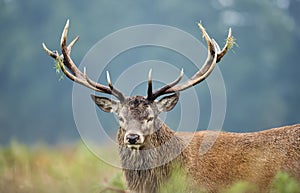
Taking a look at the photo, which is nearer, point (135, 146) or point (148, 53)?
point (135, 146)

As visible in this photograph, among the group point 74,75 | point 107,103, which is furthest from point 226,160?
point 74,75

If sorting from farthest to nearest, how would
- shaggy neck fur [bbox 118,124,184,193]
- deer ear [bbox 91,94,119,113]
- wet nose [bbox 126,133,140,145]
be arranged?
deer ear [bbox 91,94,119,113]
shaggy neck fur [bbox 118,124,184,193]
wet nose [bbox 126,133,140,145]

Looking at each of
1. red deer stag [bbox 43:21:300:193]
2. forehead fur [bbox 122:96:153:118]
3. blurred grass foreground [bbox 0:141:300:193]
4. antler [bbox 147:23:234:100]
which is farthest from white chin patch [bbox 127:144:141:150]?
antler [bbox 147:23:234:100]

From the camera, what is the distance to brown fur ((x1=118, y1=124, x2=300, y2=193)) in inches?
284

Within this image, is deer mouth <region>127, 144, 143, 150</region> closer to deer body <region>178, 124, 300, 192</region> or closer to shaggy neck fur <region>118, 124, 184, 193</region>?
shaggy neck fur <region>118, 124, 184, 193</region>

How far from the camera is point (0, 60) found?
42.0 meters

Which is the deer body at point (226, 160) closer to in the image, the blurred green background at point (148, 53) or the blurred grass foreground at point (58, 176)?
the blurred grass foreground at point (58, 176)

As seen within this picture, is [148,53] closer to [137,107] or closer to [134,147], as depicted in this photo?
[137,107]

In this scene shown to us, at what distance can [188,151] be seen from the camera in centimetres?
759

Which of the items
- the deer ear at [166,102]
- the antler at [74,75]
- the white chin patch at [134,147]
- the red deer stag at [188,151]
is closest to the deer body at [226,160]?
the red deer stag at [188,151]

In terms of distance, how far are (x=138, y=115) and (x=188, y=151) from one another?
2.51 feet

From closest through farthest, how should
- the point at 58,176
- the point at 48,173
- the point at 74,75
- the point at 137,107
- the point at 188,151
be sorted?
the point at 58,176
the point at 137,107
the point at 188,151
the point at 74,75
the point at 48,173

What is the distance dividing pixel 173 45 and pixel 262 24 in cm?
1373

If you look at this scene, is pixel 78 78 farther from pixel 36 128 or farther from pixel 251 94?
pixel 251 94
